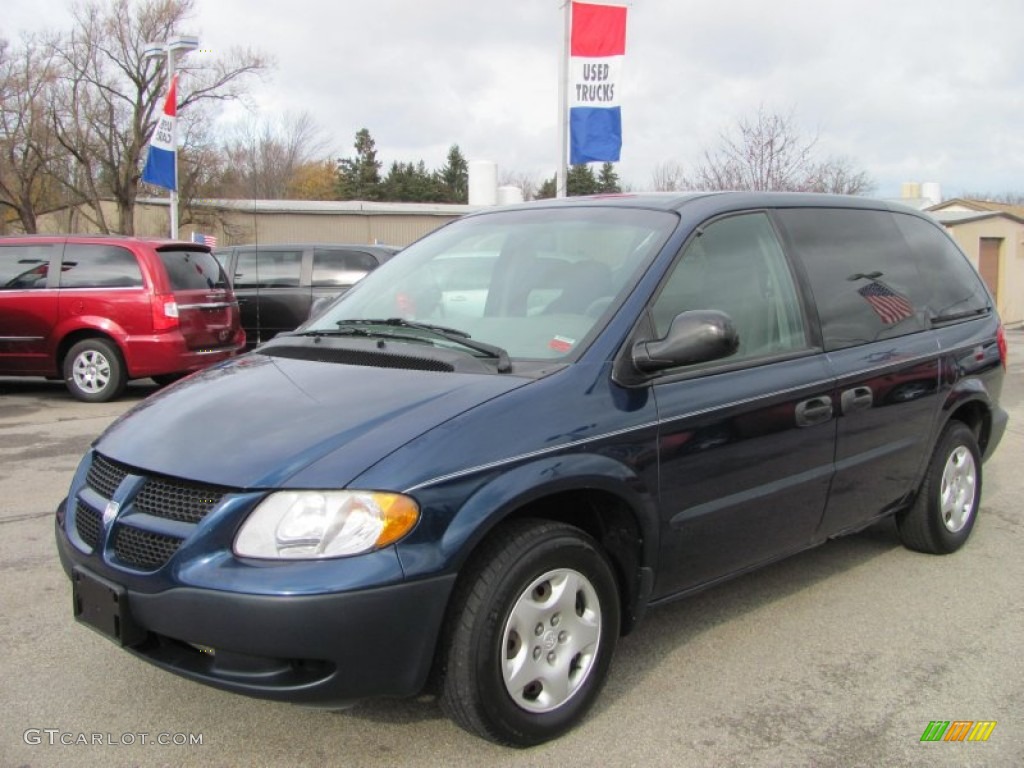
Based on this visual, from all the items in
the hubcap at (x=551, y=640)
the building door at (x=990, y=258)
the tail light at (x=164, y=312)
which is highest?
the building door at (x=990, y=258)

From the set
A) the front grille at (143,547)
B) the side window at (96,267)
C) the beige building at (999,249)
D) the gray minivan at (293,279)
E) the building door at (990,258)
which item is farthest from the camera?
the building door at (990,258)

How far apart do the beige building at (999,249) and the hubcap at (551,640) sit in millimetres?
24261

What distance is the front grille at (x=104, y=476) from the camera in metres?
2.88

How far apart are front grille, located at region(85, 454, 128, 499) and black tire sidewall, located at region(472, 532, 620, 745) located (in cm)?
122

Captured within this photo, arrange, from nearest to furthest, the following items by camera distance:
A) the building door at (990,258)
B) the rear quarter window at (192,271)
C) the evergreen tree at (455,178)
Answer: the rear quarter window at (192,271)
the building door at (990,258)
the evergreen tree at (455,178)

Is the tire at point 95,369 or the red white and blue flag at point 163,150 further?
the red white and blue flag at point 163,150

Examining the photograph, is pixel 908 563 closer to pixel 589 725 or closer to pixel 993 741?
pixel 993 741

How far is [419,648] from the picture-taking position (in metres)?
2.57

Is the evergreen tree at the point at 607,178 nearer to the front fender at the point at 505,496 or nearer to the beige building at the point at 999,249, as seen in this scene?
the beige building at the point at 999,249

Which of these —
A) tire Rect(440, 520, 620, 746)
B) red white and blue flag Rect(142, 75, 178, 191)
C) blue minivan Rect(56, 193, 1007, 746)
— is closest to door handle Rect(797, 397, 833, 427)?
blue minivan Rect(56, 193, 1007, 746)

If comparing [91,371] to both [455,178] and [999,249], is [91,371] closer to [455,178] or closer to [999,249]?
[999,249]

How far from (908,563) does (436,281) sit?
281 cm

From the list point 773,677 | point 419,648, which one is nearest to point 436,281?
point 419,648

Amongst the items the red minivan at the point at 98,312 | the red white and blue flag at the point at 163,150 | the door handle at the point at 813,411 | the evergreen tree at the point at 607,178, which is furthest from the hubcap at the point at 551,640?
the evergreen tree at the point at 607,178
